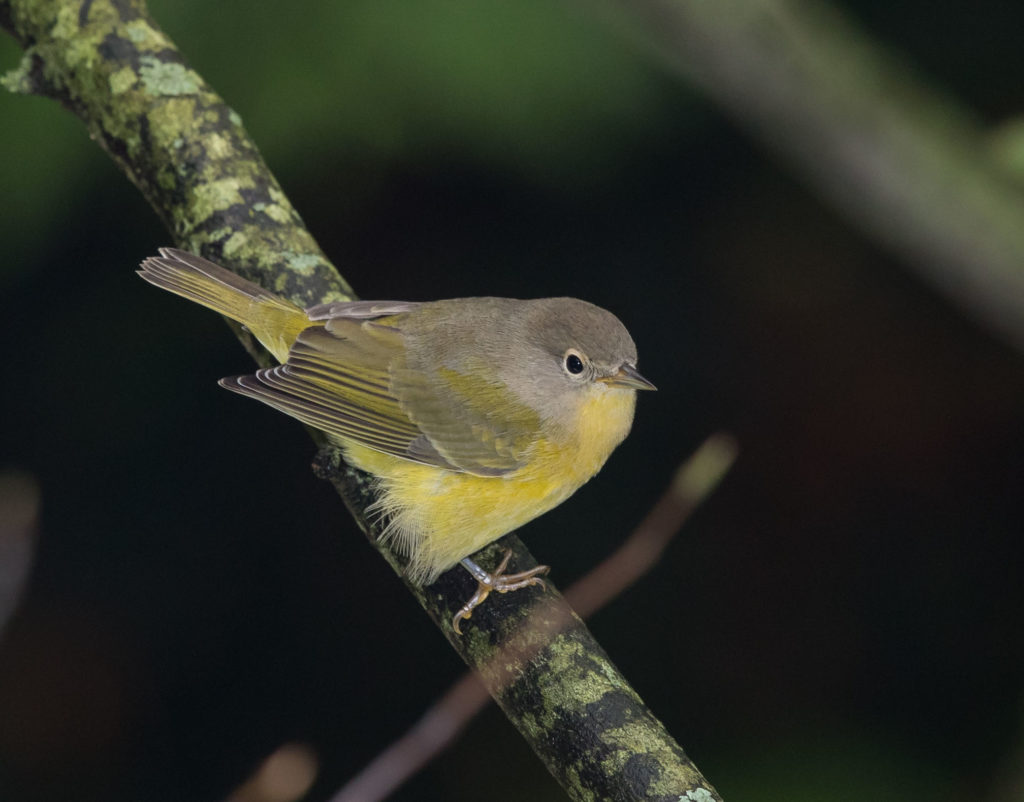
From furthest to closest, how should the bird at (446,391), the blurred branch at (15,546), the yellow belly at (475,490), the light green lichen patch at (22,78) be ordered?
the light green lichen patch at (22,78), the bird at (446,391), the yellow belly at (475,490), the blurred branch at (15,546)

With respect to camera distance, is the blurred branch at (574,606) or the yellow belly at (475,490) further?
the yellow belly at (475,490)

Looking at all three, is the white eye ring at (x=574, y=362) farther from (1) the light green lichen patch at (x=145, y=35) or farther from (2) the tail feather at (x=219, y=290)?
(1) the light green lichen patch at (x=145, y=35)

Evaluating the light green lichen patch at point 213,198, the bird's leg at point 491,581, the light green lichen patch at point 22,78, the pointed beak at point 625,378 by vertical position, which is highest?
the pointed beak at point 625,378

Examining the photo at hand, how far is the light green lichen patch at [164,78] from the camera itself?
337 centimetres

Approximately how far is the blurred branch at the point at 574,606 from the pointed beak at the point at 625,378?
97 cm

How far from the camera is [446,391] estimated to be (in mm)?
3432

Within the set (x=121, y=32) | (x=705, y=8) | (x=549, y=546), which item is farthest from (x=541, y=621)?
(x=121, y=32)

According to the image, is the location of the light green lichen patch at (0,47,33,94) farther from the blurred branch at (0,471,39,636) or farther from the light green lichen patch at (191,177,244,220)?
the blurred branch at (0,471,39,636)

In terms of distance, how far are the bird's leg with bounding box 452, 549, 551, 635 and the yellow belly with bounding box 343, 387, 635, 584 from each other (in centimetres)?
8

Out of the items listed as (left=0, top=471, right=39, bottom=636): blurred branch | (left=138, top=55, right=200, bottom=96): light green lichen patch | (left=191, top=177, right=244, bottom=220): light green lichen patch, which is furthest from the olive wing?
(left=0, top=471, right=39, bottom=636): blurred branch

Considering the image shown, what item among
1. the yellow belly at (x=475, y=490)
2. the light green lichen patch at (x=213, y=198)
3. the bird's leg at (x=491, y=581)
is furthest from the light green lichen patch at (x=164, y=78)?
the bird's leg at (x=491, y=581)

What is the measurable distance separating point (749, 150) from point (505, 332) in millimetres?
1527

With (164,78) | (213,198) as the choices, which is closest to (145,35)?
(164,78)

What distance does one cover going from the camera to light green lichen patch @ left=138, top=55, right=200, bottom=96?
3371 millimetres
